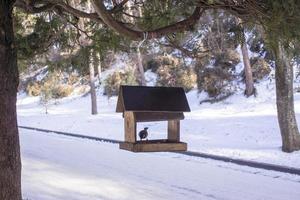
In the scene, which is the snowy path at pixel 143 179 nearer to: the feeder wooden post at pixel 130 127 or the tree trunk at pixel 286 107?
the tree trunk at pixel 286 107

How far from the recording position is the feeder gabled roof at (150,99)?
4875mm

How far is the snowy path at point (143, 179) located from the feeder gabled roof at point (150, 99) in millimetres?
4181

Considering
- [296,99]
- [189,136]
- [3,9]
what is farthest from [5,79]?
[296,99]

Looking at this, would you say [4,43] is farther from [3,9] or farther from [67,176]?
[67,176]

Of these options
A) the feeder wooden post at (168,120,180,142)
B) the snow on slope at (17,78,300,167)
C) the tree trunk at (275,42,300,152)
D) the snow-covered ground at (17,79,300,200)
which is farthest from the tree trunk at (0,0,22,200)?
the tree trunk at (275,42,300,152)

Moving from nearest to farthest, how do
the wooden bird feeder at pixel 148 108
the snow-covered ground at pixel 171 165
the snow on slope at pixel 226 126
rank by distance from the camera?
the wooden bird feeder at pixel 148 108, the snow-covered ground at pixel 171 165, the snow on slope at pixel 226 126

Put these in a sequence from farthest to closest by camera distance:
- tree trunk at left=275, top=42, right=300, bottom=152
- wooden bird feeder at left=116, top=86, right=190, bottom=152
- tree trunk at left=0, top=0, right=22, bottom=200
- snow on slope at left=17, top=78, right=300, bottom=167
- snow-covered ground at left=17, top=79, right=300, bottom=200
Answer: snow on slope at left=17, top=78, right=300, bottom=167 < tree trunk at left=275, top=42, right=300, bottom=152 < snow-covered ground at left=17, top=79, right=300, bottom=200 < tree trunk at left=0, top=0, right=22, bottom=200 < wooden bird feeder at left=116, top=86, right=190, bottom=152

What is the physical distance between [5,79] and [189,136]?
13212 mm

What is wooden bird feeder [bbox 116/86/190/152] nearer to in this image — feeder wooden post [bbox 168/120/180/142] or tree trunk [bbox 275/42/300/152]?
feeder wooden post [bbox 168/120/180/142]

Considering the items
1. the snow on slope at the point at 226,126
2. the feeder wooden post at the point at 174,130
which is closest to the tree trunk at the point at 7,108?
the feeder wooden post at the point at 174,130

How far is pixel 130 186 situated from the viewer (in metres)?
9.99

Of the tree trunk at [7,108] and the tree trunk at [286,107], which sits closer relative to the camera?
the tree trunk at [7,108]

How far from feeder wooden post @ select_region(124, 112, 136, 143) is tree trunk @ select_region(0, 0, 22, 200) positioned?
3.75 feet

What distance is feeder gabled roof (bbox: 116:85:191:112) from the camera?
488cm
